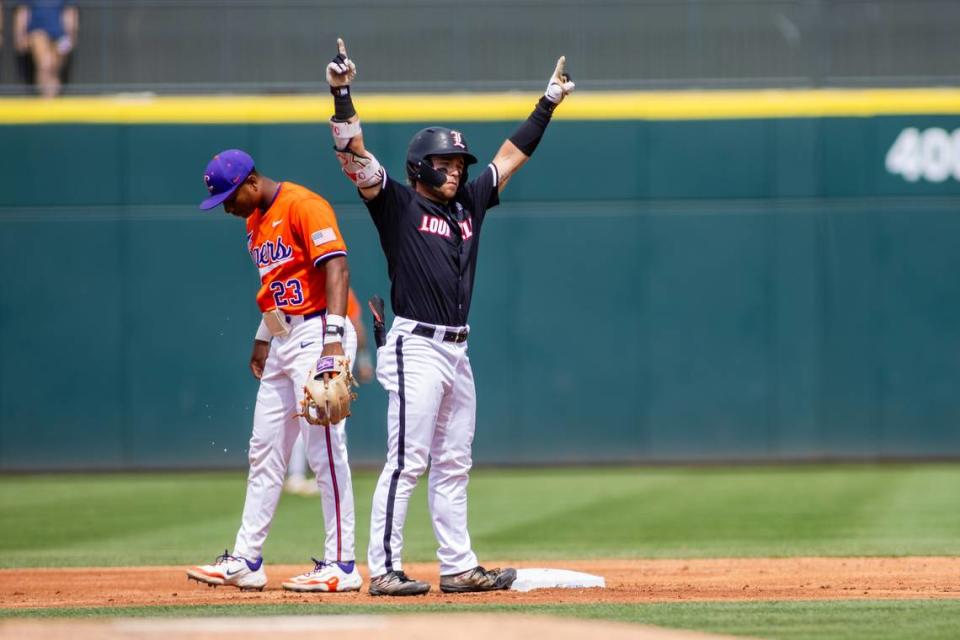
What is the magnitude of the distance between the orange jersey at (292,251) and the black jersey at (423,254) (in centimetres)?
34

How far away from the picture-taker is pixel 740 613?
6.39 metres

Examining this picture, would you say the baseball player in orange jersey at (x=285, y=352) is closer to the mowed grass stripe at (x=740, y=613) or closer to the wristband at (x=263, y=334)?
the wristband at (x=263, y=334)

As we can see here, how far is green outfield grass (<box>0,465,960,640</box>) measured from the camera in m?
6.39

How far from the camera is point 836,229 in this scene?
52.0 feet

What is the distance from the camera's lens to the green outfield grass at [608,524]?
6.39 metres

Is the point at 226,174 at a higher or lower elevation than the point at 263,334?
higher

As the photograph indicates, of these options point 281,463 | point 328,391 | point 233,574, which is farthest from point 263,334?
point 233,574

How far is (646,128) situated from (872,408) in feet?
12.5

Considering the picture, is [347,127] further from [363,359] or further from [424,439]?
[363,359]

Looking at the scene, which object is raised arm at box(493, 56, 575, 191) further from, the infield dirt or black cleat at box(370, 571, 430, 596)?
the infield dirt

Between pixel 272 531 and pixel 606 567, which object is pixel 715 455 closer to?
pixel 272 531

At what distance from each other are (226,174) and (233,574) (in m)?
1.96

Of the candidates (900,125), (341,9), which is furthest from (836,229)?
(341,9)

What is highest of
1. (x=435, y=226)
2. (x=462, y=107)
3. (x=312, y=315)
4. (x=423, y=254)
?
(x=462, y=107)
